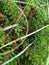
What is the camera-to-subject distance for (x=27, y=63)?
45.0 inches

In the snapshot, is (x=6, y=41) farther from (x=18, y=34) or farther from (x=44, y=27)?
(x=44, y=27)

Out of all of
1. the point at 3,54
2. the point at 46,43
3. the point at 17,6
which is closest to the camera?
the point at 3,54

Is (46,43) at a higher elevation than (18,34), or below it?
below

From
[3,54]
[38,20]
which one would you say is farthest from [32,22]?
[3,54]

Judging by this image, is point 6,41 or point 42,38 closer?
point 6,41

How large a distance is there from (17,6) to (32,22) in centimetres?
13

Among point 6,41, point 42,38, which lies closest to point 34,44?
point 42,38

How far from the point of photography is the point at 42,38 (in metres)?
1.20

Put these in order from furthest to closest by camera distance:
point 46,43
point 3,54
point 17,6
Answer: point 46,43
point 17,6
point 3,54

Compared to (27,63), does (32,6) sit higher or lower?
higher

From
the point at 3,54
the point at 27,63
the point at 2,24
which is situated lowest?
the point at 27,63

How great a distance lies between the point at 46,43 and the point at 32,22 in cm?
14

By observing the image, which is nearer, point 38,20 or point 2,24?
point 2,24

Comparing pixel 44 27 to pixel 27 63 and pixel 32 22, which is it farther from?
pixel 27 63
